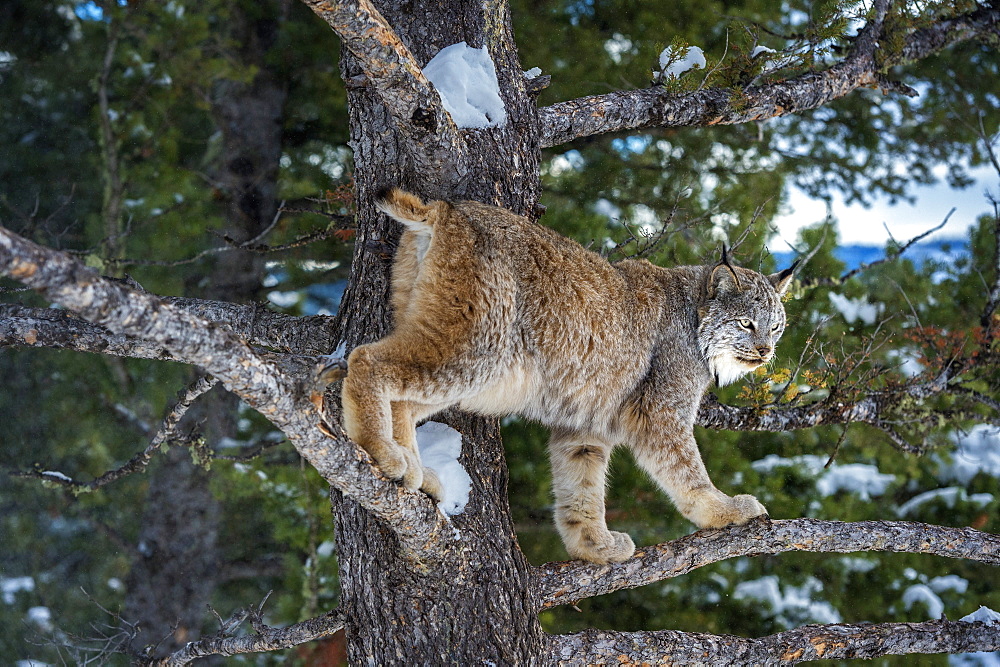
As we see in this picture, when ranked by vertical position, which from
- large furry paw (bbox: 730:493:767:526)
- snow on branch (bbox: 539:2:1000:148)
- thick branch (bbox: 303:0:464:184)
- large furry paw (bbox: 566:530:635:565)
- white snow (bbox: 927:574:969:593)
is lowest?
white snow (bbox: 927:574:969:593)

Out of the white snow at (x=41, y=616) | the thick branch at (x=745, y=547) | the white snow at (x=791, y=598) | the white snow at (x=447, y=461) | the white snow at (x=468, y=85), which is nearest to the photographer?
the white snow at (x=447, y=461)

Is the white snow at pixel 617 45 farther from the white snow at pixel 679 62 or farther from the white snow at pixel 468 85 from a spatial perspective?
the white snow at pixel 468 85

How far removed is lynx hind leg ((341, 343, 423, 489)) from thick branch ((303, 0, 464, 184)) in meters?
0.86

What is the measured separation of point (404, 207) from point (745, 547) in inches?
84.7

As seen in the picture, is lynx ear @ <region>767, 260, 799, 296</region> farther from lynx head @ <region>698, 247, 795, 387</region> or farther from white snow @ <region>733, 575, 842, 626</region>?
white snow @ <region>733, 575, 842, 626</region>

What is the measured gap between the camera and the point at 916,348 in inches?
255

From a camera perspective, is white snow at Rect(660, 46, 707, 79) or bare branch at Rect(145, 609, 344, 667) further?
white snow at Rect(660, 46, 707, 79)

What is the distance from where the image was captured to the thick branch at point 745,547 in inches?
142

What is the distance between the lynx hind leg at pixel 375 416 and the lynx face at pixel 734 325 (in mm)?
1862

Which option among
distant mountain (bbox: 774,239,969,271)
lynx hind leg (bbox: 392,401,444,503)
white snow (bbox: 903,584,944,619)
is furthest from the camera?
distant mountain (bbox: 774,239,969,271)

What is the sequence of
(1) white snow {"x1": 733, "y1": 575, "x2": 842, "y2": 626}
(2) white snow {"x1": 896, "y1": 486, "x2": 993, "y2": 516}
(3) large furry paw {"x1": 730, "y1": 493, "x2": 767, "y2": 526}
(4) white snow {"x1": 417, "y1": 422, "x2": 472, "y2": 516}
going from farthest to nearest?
(2) white snow {"x1": 896, "y1": 486, "x2": 993, "y2": 516}
(1) white snow {"x1": 733, "y1": 575, "x2": 842, "y2": 626}
(3) large furry paw {"x1": 730, "y1": 493, "x2": 767, "y2": 526}
(4) white snow {"x1": 417, "y1": 422, "x2": 472, "y2": 516}

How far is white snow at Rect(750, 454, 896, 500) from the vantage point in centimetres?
753

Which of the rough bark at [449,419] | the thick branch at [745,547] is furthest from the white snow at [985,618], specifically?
the rough bark at [449,419]

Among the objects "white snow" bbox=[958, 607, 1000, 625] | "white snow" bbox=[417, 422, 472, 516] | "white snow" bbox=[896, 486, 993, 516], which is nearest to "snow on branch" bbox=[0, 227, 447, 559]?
"white snow" bbox=[417, 422, 472, 516]
